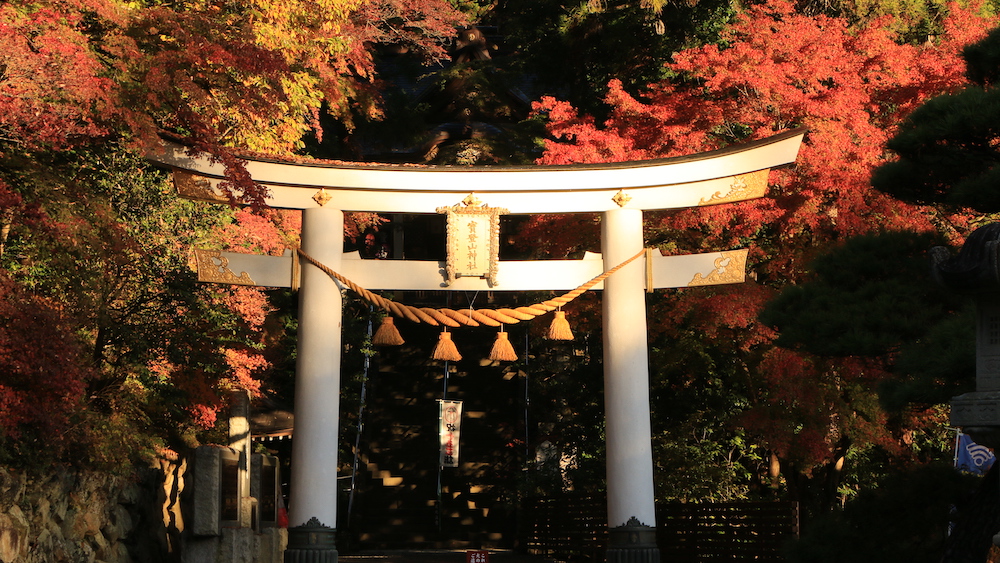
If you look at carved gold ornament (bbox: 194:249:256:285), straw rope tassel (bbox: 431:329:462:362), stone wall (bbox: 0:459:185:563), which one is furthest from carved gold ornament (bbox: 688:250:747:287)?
stone wall (bbox: 0:459:185:563)

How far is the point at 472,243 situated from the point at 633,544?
10.7ft

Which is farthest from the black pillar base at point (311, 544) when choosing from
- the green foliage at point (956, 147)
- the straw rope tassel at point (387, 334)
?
the green foliage at point (956, 147)

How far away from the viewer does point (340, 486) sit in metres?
16.3

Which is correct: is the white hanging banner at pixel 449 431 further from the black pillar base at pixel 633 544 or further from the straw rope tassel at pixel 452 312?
the black pillar base at pixel 633 544

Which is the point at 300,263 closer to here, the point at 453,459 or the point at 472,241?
the point at 472,241

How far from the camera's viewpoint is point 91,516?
9.44 meters

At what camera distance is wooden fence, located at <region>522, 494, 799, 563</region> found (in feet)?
33.5

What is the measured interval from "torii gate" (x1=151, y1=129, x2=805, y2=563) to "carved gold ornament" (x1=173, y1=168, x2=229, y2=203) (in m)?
0.01

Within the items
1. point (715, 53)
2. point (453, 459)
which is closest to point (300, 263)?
point (453, 459)

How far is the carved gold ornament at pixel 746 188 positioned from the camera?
31.9 ft

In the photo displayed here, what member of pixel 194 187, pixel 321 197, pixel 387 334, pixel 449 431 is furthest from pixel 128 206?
pixel 449 431

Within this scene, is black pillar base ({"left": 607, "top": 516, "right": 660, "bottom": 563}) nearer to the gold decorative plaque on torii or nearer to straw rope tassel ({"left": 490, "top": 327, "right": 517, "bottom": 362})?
straw rope tassel ({"left": 490, "top": 327, "right": 517, "bottom": 362})

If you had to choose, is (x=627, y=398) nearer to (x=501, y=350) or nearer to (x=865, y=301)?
(x=501, y=350)

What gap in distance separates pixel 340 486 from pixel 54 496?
787 cm
